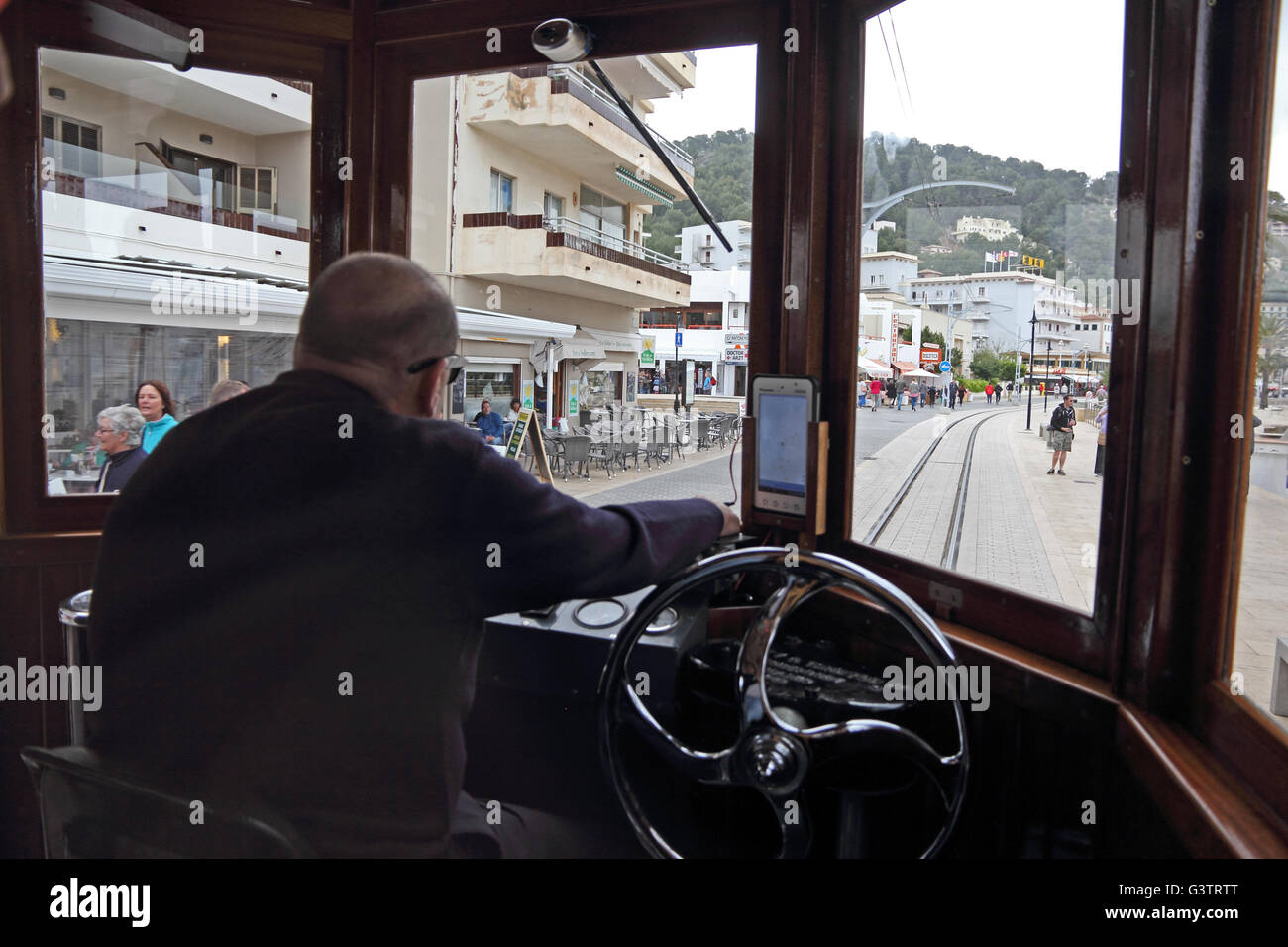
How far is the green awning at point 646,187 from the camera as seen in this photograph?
8.11ft

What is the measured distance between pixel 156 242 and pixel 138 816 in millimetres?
2145

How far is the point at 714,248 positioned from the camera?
237cm

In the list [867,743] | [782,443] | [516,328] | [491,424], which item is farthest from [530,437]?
[867,743]

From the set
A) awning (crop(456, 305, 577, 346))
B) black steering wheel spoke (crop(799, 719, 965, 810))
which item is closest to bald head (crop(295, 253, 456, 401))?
black steering wheel spoke (crop(799, 719, 965, 810))

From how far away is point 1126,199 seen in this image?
1.44 metres

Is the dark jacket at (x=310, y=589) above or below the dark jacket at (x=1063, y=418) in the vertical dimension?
below

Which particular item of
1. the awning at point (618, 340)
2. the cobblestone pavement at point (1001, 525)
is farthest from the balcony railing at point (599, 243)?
the cobblestone pavement at point (1001, 525)

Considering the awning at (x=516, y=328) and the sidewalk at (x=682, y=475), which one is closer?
the sidewalk at (x=682, y=475)

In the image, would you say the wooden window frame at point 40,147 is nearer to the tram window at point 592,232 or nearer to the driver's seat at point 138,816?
the tram window at point 592,232

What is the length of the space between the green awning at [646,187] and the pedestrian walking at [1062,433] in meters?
1.25

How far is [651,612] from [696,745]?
1.90 feet

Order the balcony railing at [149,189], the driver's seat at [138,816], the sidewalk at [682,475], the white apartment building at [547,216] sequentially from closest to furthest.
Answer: the driver's seat at [138,816], the sidewalk at [682,475], the balcony railing at [149,189], the white apartment building at [547,216]

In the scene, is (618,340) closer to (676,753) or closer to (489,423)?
(489,423)
